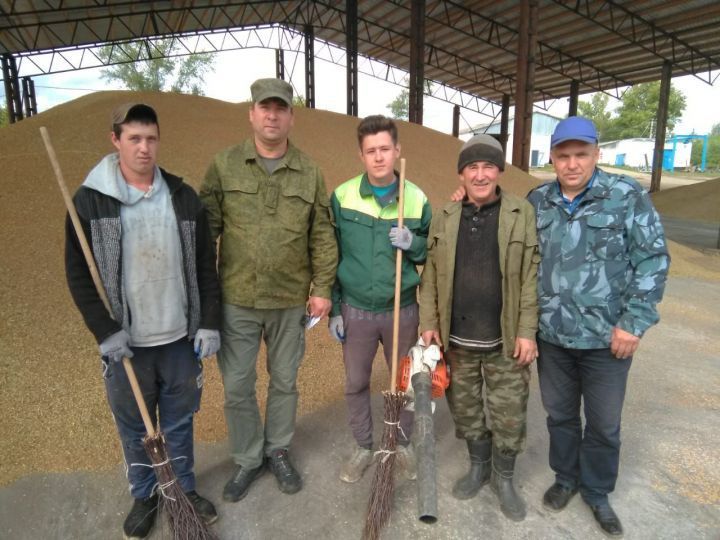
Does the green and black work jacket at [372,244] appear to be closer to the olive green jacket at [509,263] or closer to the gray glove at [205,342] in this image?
the olive green jacket at [509,263]

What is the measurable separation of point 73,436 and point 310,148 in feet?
19.5

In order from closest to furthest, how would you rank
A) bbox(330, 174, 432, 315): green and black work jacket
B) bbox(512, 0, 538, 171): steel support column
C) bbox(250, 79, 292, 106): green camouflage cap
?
bbox(250, 79, 292, 106): green camouflage cap → bbox(330, 174, 432, 315): green and black work jacket → bbox(512, 0, 538, 171): steel support column

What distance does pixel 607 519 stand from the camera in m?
2.28

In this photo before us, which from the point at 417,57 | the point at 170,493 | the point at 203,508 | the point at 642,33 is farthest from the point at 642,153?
the point at 170,493

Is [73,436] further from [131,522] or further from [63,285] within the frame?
[63,285]

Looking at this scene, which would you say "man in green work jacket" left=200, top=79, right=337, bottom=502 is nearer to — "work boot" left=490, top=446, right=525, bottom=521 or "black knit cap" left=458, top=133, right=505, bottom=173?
"black knit cap" left=458, top=133, right=505, bottom=173

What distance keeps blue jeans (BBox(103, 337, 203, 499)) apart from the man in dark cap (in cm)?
115

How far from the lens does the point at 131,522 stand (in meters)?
2.18

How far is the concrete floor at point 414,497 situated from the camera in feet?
7.40

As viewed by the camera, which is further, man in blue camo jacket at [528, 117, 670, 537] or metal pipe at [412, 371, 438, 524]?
man in blue camo jacket at [528, 117, 670, 537]

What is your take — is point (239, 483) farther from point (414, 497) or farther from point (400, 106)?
point (400, 106)

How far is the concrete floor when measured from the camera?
2.26 metres

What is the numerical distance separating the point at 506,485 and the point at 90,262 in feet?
7.15

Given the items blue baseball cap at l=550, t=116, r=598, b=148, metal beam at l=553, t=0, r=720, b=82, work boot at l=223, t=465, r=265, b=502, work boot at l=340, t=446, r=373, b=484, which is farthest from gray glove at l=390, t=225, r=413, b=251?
metal beam at l=553, t=0, r=720, b=82
